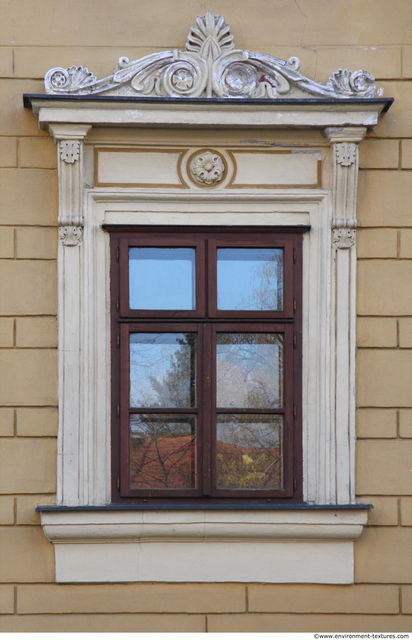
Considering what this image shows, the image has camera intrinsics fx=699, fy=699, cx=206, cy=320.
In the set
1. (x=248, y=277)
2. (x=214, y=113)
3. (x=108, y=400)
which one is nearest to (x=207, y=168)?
(x=214, y=113)

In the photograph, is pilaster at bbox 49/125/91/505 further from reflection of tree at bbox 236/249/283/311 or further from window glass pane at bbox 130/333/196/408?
reflection of tree at bbox 236/249/283/311

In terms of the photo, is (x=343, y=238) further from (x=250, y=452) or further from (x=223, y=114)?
(x=250, y=452)

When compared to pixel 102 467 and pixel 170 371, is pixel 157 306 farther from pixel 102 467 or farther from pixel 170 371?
pixel 102 467

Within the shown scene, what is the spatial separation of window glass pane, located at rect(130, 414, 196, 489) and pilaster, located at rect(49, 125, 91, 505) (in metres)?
0.35

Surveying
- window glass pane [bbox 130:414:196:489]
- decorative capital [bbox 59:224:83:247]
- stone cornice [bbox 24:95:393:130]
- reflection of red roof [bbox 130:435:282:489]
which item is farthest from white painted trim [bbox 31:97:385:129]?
reflection of red roof [bbox 130:435:282:489]

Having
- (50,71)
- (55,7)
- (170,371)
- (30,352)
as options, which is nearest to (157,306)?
(170,371)

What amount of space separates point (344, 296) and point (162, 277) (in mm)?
1126

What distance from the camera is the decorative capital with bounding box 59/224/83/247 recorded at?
422 centimetres

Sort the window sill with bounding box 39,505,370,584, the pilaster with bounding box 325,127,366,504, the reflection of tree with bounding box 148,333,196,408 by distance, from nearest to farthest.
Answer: the window sill with bounding box 39,505,370,584, the pilaster with bounding box 325,127,366,504, the reflection of tree with bounding box 148,333,196,408

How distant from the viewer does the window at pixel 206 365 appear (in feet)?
13.9

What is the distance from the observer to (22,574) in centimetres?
415

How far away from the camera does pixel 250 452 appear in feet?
14.1

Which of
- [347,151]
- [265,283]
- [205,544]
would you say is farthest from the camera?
[265,283]

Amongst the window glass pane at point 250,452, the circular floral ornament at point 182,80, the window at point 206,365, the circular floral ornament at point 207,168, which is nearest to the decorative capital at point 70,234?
the window at point 206,365
